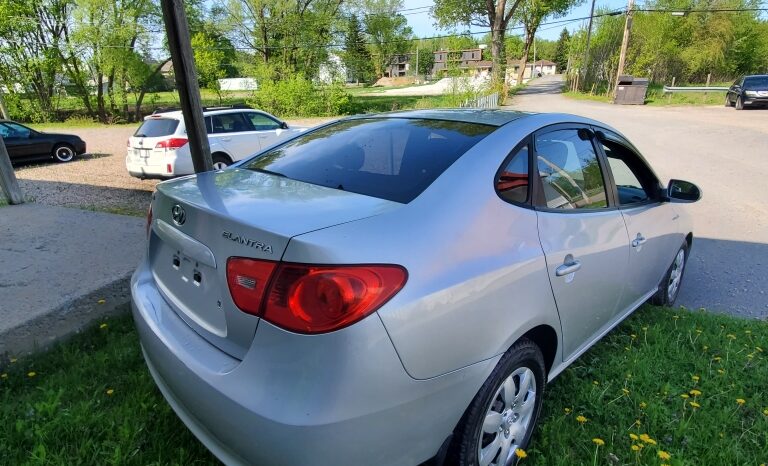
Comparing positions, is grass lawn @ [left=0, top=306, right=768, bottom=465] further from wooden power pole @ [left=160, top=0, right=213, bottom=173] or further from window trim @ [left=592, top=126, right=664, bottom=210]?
wooden power pole @ [left=160, top=0, right=213, bottom=173]

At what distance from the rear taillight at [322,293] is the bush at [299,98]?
29015 mm

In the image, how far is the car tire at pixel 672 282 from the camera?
3.87 meters

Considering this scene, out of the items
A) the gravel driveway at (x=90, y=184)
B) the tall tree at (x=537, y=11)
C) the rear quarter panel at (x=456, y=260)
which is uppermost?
the tall tree at (x=537, y=11)

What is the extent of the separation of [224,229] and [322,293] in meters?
0.50

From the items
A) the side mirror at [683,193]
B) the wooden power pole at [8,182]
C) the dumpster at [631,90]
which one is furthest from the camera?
the dumpster at [631,90]

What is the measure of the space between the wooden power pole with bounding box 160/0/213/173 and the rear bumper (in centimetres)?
333

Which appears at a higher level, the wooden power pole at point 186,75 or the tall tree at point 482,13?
the tall tree at point 482,13

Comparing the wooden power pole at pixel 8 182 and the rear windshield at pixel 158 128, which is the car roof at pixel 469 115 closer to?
the wooden power pole at pixel 8 182

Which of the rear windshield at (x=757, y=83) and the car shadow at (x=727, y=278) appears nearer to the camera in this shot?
the car shadow at (x=727, y=278)

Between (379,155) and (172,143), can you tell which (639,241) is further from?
(172,143)

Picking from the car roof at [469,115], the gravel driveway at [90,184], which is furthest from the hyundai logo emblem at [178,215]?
the gravel driveway at [90,184]

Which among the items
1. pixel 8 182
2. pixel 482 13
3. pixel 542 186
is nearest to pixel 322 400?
pixel 542 186

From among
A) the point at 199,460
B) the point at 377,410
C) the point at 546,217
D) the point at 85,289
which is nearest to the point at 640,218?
the point at 546,217

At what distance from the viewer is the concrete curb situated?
3.18m
